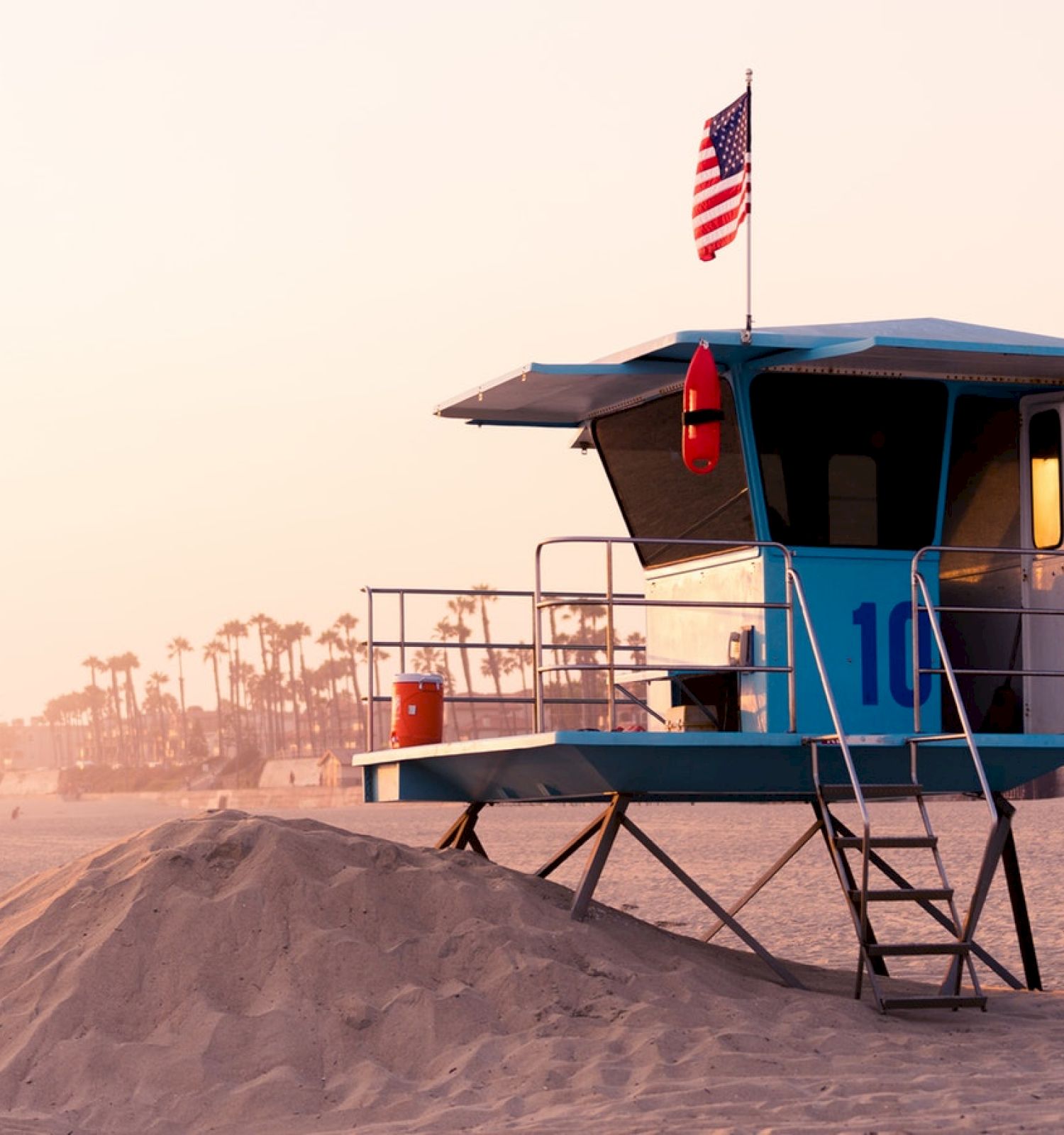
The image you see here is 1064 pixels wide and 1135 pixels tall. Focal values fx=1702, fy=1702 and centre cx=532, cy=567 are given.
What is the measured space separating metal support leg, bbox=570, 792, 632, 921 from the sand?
18 cm

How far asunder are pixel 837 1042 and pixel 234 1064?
349cm

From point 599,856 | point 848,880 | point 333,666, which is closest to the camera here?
point 848,880

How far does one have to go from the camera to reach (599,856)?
11.9 m

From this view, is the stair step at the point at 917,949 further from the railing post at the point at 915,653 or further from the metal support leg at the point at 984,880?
the railing post at the point at 915,653

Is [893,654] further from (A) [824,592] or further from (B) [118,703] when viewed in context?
(B) [118,703]

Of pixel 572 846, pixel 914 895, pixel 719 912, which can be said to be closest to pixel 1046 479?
pixel 914 895

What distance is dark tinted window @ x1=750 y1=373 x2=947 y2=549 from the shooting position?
12523 millimetres

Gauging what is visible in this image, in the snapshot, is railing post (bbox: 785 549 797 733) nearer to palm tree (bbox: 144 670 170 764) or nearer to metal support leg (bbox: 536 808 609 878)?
metal support leg (bbox: 536 808 609 878)

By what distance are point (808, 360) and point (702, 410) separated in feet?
3.56

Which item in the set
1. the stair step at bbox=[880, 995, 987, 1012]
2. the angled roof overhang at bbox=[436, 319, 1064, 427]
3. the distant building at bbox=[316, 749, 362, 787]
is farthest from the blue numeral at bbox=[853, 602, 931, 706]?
the distant building at bbox=[316, 749, 362, 787]

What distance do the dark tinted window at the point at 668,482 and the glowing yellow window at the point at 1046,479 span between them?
2381mm

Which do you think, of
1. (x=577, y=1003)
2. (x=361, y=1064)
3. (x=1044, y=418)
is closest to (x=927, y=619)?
(x=1044, y=418)

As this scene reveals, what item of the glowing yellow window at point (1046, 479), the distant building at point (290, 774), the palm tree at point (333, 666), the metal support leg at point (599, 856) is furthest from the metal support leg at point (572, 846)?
the palm tree at point (333, 666)

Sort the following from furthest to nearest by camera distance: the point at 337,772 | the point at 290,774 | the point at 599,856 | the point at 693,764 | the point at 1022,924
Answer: the point at 290,774
the point at 337,772
the point at 1022,924
the point at 599,856
the point at 693,764
